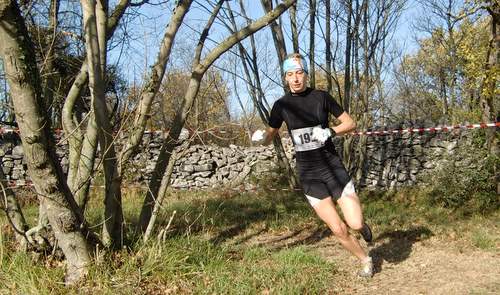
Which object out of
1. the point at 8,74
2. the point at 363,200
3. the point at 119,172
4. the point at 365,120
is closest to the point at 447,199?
the point at 363,200

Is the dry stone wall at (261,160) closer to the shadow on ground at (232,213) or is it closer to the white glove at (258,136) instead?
the shadow on ground at (232,213)

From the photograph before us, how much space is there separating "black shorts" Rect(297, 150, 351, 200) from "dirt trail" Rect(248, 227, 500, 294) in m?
0.78

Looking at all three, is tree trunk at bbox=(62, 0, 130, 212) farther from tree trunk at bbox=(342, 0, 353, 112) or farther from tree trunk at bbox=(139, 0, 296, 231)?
tree trunk at bbox=(342, 0, 353, 112)

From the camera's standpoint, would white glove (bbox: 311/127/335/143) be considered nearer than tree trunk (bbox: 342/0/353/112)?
Yes

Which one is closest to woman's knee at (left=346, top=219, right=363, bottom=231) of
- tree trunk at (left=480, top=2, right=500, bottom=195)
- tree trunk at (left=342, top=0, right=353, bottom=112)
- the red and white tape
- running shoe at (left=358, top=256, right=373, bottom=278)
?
running shoe at (left=358, top=256, right=373, bottom=278)

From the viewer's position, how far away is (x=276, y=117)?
386 centimetres

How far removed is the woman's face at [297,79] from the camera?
3.63 meters

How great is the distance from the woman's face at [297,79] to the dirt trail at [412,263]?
1649 millimetres

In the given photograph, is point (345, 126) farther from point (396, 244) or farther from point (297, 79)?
point (396, 244)

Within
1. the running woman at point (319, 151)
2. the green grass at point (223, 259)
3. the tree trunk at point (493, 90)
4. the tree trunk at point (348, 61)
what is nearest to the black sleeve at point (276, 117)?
the running woman at point (319, 151)

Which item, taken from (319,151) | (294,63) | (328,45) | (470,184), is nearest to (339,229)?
(319,151)

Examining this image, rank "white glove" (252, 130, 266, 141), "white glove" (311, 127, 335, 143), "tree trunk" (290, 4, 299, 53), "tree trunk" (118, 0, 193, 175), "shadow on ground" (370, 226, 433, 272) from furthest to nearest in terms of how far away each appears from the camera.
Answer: "tree trunk" (290, 4, 299, 53), "shadow on ground" (370, 226, 433, 272), "white glove" (252, 130, 266, 141), "tree trunk" (118, 0, 193, 175), "white glove" (311, 127, 335, 143)

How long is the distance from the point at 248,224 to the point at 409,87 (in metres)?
20.7

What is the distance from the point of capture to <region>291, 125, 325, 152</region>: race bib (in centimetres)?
364
